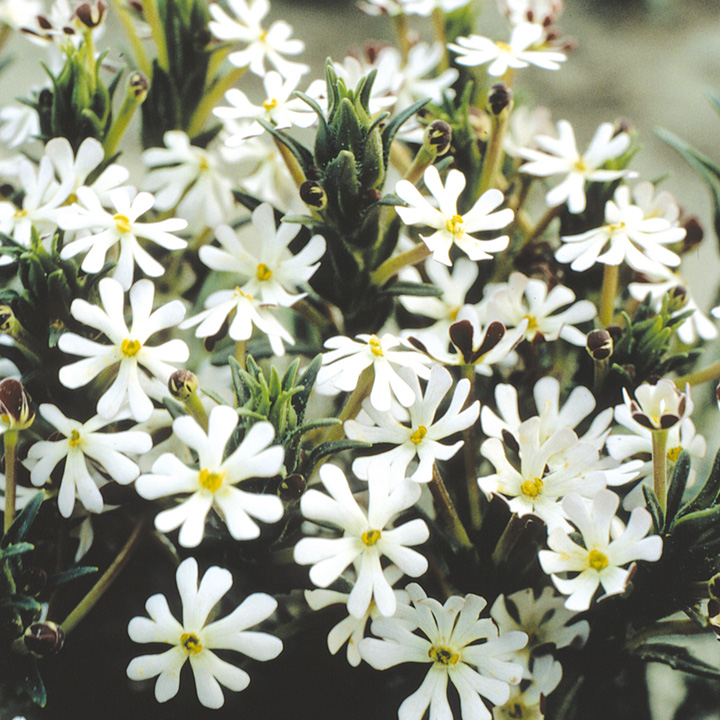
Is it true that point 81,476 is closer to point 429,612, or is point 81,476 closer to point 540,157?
point 429,612

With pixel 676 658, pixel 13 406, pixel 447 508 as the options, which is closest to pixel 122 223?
pixel 13 406

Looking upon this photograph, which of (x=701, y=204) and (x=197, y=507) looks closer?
(x=197, y=507)

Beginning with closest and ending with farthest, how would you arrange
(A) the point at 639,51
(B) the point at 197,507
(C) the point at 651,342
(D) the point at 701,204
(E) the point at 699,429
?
(B) the point at 197,507, (C) the point at 651,342, (E) the point at 699,429, (D) the point at 701,204, (A) the point at 639,51

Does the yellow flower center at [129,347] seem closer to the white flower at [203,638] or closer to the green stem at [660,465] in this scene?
the white flower at [203,638]

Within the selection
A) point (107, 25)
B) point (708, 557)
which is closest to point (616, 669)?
point (708, 557)

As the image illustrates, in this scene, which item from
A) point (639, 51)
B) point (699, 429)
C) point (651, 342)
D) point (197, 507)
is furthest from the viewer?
point (639, 51)

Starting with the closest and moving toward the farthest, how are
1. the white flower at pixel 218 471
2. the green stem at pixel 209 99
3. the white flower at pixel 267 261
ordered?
the white flower at pixel 218 471
the white flower at pixel 267 261
the green stem at pixel 209 99

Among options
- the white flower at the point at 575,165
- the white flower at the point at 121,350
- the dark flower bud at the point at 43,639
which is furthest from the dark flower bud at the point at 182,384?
the white flower at the point at 575,165
